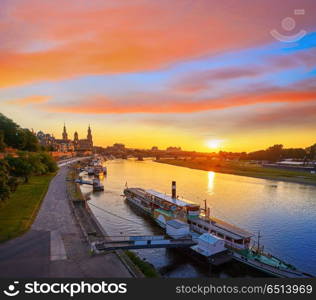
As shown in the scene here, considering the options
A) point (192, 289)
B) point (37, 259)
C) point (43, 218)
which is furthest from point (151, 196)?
point (192, 289)

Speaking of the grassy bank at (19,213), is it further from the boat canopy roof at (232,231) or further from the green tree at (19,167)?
the boat canopy roof at (232,231)

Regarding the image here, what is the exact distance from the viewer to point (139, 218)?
39.8 meters

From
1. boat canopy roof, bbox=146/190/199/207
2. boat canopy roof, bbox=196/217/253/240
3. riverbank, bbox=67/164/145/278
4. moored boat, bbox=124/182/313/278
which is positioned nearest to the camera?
riverbank, bbox=67/164/145/278

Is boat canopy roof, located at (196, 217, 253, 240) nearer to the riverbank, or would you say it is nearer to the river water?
the river water

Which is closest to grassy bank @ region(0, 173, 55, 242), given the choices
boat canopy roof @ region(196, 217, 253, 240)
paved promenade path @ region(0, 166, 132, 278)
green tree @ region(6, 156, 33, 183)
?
paved promenade path @ region(0, 166, 132, 278)

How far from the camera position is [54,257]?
1816 cm

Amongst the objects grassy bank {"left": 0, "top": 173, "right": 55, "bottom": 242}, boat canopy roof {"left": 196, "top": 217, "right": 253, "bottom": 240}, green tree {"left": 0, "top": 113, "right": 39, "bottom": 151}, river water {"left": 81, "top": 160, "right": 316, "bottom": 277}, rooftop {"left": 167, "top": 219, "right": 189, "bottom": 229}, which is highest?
green tree {"left": 0, "top": 113, "right": 39, "bottom": 151}

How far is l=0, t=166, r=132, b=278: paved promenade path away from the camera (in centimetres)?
1609

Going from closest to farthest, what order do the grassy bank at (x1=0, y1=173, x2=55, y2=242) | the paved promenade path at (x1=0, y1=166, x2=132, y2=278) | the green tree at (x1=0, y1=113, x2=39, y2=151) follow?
the paved promenade path at (x1=0, y1=166, x2=132, y2=278)
the grassy bank at (x1=0, y1=173, x2=55, y2=242)
the green tree at (x1=0, y1=113, x2=39, y2=151)

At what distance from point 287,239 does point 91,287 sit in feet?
86.2

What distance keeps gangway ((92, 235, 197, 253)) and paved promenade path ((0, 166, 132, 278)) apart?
108cm

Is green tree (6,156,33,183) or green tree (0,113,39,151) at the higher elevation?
green tree (0,113,39,151)

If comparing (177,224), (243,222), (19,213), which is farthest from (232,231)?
(19,213)

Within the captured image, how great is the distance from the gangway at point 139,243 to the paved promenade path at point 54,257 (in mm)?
1085
